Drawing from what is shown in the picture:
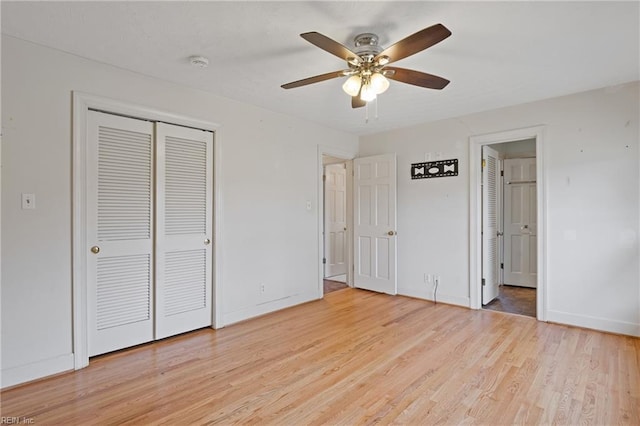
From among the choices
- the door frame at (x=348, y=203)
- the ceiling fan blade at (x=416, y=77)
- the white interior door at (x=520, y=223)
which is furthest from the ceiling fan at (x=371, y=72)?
the white interior door at (x=520, y=223)

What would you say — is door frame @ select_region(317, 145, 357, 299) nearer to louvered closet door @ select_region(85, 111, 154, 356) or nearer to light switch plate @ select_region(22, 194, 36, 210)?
louvered closet door @ select_region(85, 111, 154, 356)

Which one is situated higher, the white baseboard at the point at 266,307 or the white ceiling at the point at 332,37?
the white ceiling at the point at 332,37

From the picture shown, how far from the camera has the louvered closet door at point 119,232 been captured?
272 cm

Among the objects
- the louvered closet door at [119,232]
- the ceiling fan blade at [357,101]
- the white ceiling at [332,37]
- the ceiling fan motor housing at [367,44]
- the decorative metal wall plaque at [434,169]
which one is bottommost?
the louvered closet door at [119,232]

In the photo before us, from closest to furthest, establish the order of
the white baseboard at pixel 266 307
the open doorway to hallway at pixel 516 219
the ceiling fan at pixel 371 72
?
the ceiling fan at pixel 371 72 < the white baseboard at pixel 266 307 < the open doorway to hallway at pixel 516 219

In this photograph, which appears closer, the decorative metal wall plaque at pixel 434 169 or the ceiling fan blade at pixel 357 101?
the ceiling fan blade at pixel 357 101

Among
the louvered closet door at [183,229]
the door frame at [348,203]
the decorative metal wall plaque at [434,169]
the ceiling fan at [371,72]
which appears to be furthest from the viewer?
the door frame at [348,203]

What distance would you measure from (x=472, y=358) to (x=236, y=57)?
3.17 meters

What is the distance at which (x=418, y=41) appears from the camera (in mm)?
1868

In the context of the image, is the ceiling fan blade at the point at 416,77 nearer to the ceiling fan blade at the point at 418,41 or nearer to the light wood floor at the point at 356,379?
the ceiling fan blade at the point at 418,41

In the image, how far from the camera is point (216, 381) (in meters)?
2.42

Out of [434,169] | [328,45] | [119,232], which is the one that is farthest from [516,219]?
[119,232]

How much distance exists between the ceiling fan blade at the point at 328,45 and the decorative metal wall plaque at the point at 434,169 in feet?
8.70

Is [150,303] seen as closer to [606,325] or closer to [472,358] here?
[472,358]
